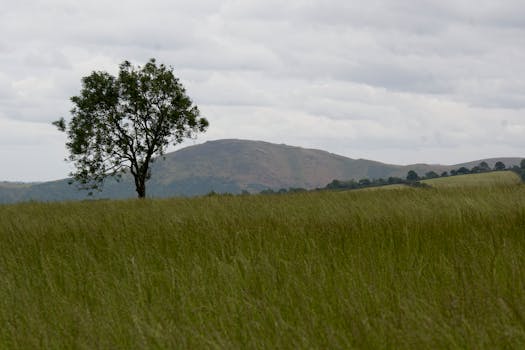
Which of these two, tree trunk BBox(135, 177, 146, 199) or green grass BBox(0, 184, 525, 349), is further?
tree trunk BBox(135, 177, 146, 199)

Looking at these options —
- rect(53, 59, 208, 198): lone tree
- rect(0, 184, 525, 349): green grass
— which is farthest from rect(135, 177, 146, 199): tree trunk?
rect(0, 184, 525, 349): green grass

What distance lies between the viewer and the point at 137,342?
356 cm

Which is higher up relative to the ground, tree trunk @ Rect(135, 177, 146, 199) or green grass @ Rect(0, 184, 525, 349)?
tree trunk @ Rect(135, 177, 146, 199)

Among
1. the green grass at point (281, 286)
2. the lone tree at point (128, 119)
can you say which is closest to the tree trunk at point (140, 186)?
the lone tree at point (128, 119)

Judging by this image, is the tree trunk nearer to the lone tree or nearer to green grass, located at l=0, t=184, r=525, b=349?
the lone tree

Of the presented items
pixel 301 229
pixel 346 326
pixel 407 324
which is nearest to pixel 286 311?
pixel 346 326

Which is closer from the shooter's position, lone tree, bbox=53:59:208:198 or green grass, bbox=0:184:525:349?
green grass, bbox=0:184:525:349

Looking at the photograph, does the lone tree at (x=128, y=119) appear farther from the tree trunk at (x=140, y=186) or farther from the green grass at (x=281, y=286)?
the green grass at (x=281, y=286)

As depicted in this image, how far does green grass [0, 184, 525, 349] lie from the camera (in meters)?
3.70

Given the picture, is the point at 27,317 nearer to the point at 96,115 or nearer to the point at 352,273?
the point at 352,273

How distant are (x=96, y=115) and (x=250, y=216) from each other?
102 feet

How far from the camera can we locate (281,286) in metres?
4.96

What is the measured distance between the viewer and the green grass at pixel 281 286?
12.1ft

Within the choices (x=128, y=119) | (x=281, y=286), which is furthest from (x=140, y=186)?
(x=281, y=286)
